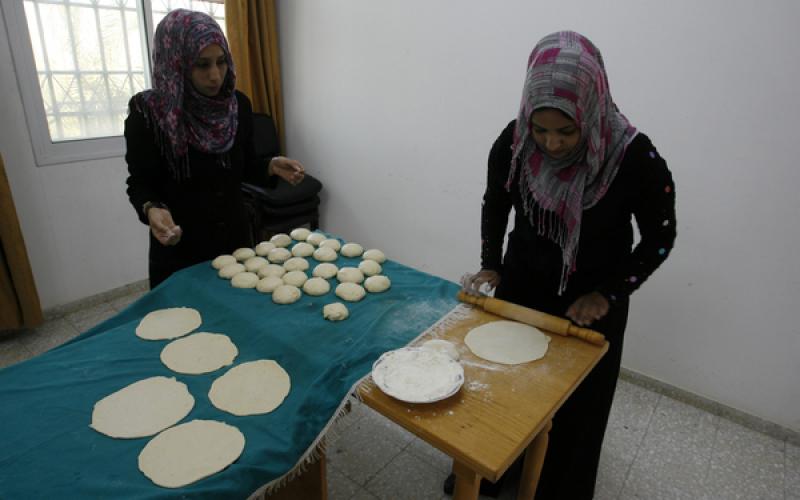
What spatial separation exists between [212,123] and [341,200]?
5.63ft

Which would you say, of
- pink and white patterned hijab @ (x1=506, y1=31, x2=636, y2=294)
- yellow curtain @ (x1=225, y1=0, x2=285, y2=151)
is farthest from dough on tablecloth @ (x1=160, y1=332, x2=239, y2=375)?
yellow curtain @ (x1=225, y1=0, x2=285, y2=151)

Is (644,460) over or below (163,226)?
below

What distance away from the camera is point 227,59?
153 cm

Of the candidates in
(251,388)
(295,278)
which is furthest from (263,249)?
(251,388)

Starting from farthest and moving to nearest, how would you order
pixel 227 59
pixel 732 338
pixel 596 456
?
pixel 732 338
pixel 227 59
pixel 596 456

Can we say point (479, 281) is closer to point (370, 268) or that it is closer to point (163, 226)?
point (370, 268)

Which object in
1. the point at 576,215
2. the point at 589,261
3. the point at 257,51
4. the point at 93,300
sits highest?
the point at 257,51

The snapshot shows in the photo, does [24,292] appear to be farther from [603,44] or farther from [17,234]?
[603,44]

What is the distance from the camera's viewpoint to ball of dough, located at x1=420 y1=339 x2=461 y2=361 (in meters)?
1.12

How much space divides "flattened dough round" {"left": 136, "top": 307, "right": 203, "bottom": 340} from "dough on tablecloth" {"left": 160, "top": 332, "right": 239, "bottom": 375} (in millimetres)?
43

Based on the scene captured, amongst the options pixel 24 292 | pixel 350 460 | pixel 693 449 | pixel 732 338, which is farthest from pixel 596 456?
pixel 24 292

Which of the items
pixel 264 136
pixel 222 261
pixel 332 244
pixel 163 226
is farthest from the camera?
pixel 264 136

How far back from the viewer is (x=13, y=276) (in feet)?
7.40

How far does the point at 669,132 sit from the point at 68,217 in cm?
311
